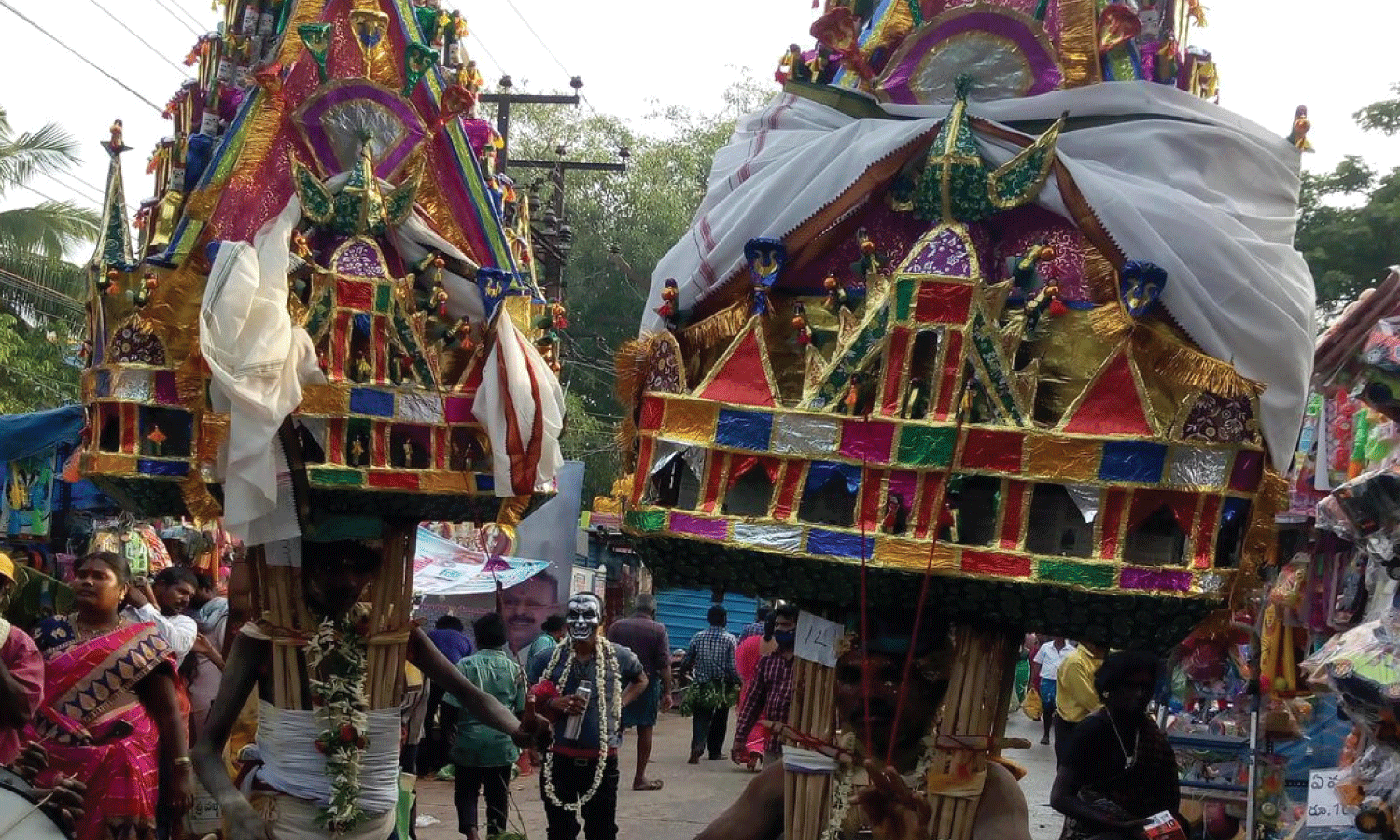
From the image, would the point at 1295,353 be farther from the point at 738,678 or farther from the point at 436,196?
the point at 738,678

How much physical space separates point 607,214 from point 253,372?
106ft

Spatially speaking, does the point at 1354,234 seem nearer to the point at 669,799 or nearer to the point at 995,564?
the point at 669,799

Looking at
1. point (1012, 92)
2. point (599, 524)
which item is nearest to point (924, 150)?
point (1012, 92)

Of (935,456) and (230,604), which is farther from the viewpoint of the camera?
(230,604)

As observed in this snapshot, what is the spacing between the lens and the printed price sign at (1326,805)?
711 cm

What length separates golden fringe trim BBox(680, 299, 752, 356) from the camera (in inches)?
190

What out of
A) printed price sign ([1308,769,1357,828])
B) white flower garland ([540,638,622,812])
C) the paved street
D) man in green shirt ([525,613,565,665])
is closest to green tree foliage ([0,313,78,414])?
the paved street

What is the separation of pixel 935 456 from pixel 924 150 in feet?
2.79

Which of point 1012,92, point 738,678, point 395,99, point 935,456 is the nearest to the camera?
point 935,456

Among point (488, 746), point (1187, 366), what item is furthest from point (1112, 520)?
point (488, 746)

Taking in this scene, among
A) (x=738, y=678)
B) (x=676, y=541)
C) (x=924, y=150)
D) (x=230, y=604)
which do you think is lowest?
(x=738, y=678)

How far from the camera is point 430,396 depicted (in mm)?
6688

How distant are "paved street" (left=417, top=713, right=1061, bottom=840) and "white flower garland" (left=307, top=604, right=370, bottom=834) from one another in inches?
167

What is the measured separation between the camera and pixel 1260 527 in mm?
4449
